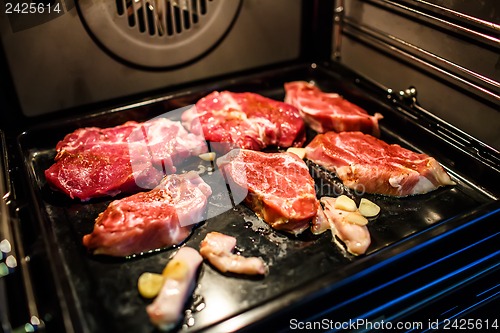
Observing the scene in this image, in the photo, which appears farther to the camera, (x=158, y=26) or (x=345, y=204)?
(x=158, y=26)

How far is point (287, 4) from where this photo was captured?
221cm

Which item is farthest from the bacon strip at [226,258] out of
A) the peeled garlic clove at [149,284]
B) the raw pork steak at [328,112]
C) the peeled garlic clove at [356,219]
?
the raw pork steak at [328,112]

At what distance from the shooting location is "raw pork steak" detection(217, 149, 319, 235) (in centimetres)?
153

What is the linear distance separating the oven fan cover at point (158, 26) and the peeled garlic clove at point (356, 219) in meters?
1.06

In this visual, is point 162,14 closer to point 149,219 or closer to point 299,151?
point 299,151

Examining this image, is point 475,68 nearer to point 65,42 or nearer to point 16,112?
point 65,42


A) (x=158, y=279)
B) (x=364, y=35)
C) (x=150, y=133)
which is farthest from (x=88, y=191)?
(x=364, y=35)

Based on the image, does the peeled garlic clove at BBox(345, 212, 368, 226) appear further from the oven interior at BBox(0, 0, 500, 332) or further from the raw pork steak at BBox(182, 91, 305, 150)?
the raw pork steak at BBox(182, 91, 305, 150)

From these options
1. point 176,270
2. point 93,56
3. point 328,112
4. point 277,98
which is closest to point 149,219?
point 176,270

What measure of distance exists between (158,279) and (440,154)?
4.03 ft

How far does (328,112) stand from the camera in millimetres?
2023

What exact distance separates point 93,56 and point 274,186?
967mm

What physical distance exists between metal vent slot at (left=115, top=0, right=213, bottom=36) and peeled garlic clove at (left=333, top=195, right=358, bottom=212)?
1028mm

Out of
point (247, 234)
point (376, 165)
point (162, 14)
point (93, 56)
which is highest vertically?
point (162, 14)
